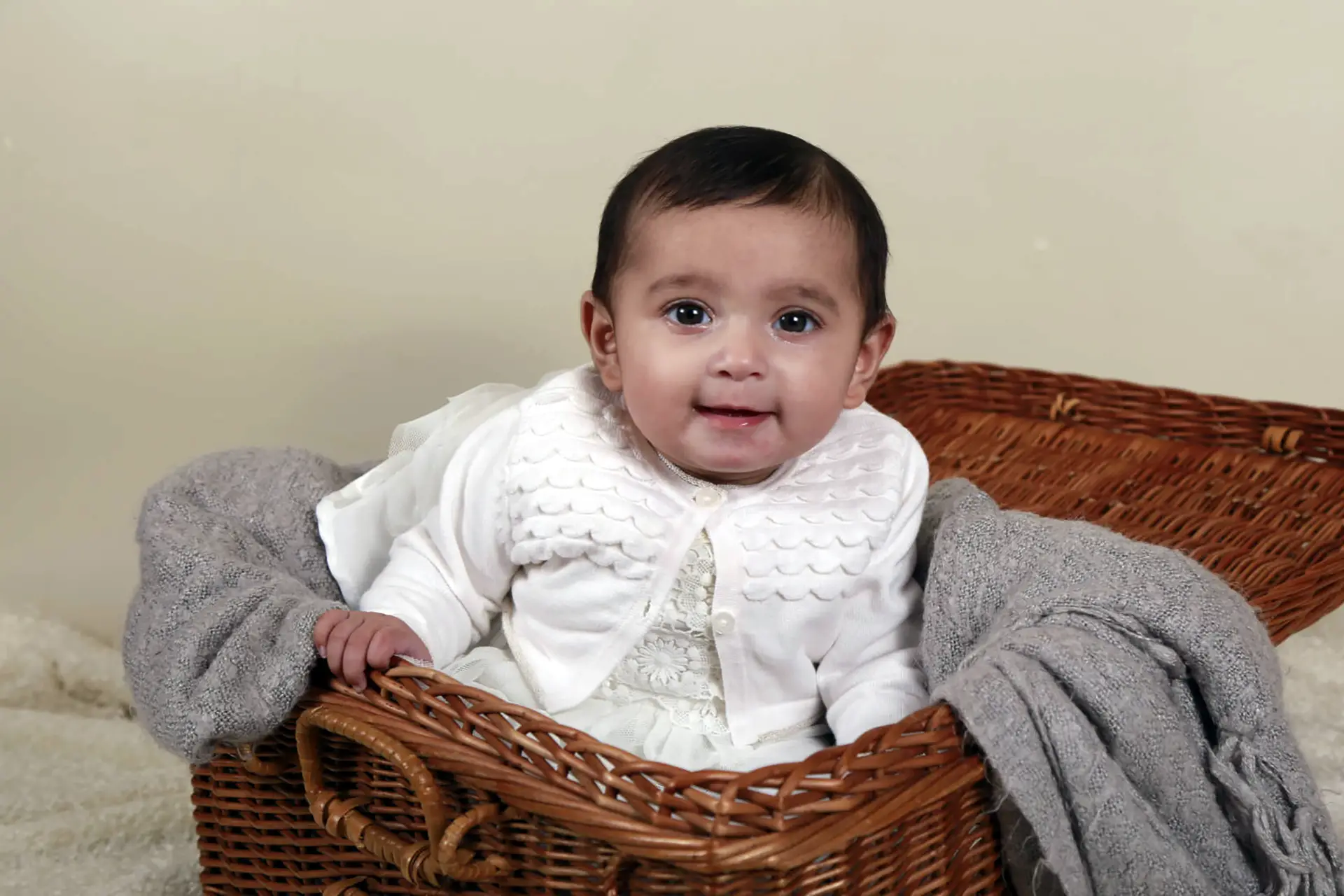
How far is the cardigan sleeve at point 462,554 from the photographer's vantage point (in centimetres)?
152

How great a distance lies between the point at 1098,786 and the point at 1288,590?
22.8 inches

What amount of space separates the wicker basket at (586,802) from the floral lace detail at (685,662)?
0.30 m

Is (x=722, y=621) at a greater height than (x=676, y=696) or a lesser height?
greater

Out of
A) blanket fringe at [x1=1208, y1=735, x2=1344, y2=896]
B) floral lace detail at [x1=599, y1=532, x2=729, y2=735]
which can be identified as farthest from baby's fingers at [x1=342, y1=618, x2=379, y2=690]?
blanket fringe at [x1=1208, y1=735, x2=1344, y2=896]

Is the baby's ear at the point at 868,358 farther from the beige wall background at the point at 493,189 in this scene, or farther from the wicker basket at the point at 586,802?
the beige wall background at the point at 493,189

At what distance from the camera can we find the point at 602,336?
147 cm

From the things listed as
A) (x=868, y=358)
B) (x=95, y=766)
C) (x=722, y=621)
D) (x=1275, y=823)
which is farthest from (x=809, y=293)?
(x=95, y=766)

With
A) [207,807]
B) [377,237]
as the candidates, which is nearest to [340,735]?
[207,807]

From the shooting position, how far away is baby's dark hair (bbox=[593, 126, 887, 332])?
1.34m

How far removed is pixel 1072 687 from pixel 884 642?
1.04 ft

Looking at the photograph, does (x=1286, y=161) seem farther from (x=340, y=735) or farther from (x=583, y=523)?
(x=340, y=735)

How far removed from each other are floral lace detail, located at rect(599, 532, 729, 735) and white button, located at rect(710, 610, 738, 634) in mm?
22

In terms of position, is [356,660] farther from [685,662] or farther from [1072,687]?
[1072,687]

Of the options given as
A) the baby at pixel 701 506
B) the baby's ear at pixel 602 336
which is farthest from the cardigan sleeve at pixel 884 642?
the baby's ear at pixel 602 336
